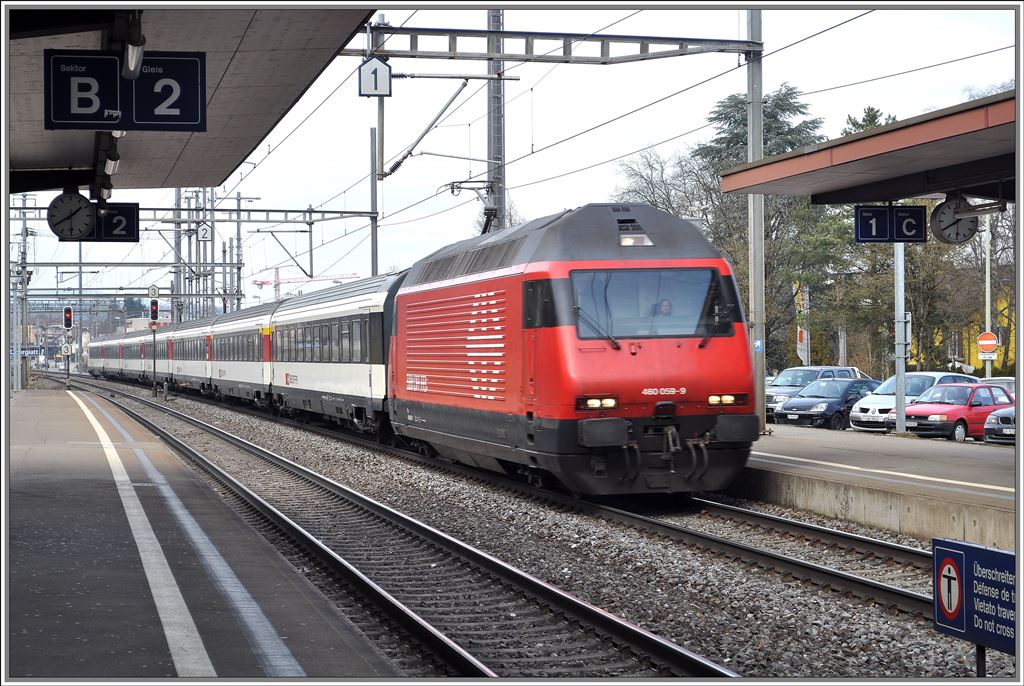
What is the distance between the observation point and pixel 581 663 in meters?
7.51

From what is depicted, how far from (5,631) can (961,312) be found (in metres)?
47.1

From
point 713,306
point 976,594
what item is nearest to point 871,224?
point 713,306

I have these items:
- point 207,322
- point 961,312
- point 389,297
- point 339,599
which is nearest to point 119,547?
point 339,599

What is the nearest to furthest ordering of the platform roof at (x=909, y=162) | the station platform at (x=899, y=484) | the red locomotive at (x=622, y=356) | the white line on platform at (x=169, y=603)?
the white line on platform at (x=169, y=603)
the station platform at (x=899, y=484)
the platform roof at (x=909, y=162)
the red locomotive at (x=622, y=356)

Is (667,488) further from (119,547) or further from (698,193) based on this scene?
(698,193)

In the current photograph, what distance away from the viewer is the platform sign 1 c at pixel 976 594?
607 centimetres

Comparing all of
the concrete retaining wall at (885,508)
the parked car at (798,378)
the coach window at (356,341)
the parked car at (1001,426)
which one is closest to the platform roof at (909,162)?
the concrete retaining wall at (885,508)

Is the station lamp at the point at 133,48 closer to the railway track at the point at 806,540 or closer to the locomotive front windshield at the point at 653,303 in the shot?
the locomotive front windshield at the point at 653,303

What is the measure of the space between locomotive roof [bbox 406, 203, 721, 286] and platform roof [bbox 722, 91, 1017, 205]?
212cm

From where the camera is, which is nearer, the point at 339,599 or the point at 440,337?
the point at 339,599

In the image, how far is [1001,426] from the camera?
2380cm

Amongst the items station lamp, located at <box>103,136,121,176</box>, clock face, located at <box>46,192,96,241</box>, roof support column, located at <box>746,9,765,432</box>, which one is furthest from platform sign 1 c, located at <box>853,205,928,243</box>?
clock face, located at <box>46,192,96,241</box>

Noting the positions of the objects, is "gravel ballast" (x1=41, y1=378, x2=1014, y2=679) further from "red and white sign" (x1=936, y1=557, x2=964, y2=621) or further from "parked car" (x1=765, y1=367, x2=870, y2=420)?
"parked car" (x1=765, y1=367, x2=870, y2=420)

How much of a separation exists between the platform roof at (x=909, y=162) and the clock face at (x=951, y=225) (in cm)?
33
